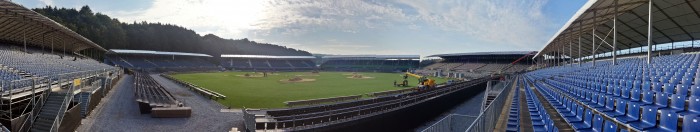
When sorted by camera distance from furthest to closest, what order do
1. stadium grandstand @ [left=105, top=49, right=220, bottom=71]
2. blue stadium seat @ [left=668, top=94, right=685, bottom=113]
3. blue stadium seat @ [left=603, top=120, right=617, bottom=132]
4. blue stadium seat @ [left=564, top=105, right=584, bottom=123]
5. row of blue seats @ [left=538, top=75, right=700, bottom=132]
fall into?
stadium grandstand @ [left=105, top=49, right=220, bottom=71] < blue stadium seat @ [left=564, top=105, right=584, bottom=123] < blue stadium seat @ [left=668, top=94, right=685, bottom=113] < row of blue seats @ [left=538, top=75, right=700, bottom=132] < blue stadium seat @ [left=603, top=120, right=617, bottom=132]

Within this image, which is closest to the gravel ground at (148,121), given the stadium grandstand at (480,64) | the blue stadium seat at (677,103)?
the blue stadium seat at (677,103)

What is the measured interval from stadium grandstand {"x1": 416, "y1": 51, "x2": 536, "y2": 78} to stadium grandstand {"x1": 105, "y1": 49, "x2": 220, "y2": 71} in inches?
2239

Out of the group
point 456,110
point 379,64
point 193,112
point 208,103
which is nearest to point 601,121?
point 193,112

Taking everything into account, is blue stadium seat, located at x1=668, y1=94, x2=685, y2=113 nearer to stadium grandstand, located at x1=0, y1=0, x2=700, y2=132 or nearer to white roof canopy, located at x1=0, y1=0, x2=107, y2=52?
stadium grandstand, located at x1=0, y1=0, x2=700, y2=132

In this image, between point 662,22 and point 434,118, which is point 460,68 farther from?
point 434,118

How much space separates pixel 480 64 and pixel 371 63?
129ft

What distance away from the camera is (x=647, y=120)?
7.43 m

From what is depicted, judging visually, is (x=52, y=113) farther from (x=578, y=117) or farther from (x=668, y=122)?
(x=668, y=122)

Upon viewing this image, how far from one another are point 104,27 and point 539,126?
118 meters

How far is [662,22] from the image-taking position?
27.7 meters

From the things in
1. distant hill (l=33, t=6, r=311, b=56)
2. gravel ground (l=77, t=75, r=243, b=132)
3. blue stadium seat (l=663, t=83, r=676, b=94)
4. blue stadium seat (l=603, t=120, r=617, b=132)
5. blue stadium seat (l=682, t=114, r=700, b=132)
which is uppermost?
distant hill (l=33, t=6, r=311, b=56)

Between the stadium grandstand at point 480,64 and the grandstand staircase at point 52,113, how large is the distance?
67376 millimetres

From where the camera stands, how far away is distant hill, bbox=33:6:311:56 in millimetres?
96562

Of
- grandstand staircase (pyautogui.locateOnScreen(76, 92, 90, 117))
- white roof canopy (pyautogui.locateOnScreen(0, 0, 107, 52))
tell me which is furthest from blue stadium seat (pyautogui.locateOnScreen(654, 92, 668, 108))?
white roof canopy (pyautogui.locateOnScreen(0, 0, 107, 52))
